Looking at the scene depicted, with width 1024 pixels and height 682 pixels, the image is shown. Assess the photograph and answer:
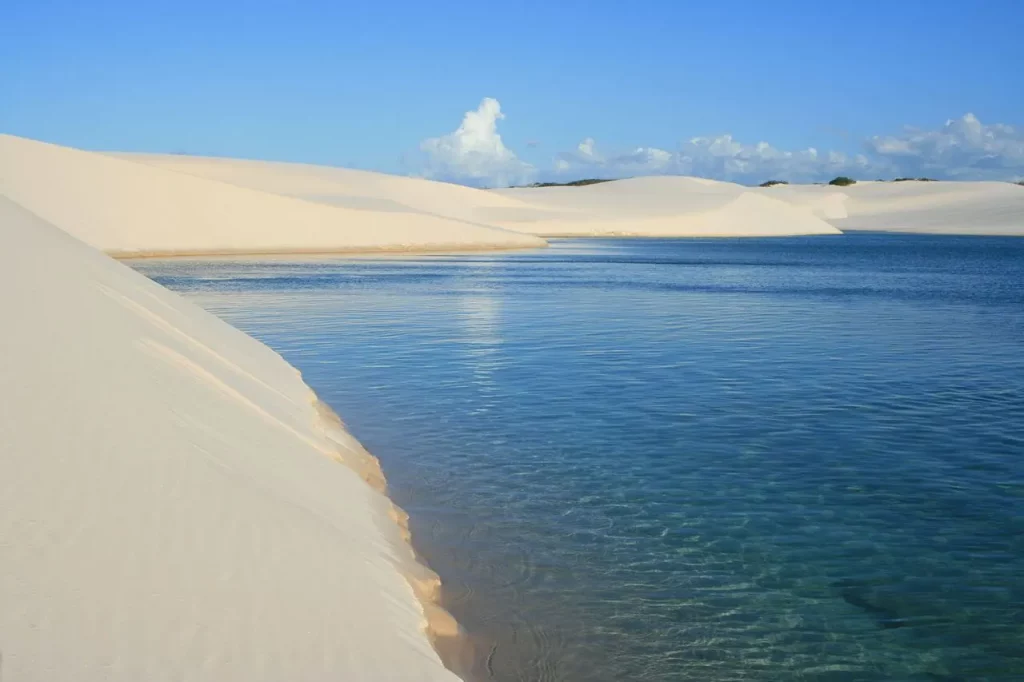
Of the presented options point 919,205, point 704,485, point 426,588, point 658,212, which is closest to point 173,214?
point 704,485

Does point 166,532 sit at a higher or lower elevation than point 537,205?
lower

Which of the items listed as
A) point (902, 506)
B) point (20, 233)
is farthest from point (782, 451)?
point (20, 233)

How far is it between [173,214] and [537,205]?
57633mm

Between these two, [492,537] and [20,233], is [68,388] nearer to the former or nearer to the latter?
[492,537]

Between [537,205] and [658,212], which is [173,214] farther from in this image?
[658,212]

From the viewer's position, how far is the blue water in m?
5.24

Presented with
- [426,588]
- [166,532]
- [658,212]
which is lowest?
[426,588]

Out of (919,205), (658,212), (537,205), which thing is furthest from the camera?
(919,205)

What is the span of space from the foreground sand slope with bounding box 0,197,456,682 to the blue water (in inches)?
27.7

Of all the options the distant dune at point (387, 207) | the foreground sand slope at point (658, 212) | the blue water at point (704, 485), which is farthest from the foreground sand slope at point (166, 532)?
the foreground sand slope at point (658, 212)

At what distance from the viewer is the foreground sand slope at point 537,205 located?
3477 inches

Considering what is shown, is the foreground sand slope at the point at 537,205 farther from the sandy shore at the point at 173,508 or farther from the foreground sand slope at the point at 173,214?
the sandy shore at the point at 173,508

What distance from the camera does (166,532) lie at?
Answer: 4.41m

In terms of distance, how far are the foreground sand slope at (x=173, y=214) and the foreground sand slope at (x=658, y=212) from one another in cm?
3298
